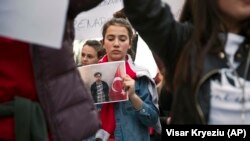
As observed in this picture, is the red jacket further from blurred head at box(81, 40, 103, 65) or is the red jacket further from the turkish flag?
blurred head at box(81, 40, 103, 65)

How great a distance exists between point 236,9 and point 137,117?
63.4 inches

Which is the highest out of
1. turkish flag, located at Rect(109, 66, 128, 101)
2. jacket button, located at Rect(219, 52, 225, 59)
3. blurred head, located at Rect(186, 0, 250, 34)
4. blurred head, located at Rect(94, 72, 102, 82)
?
blurred head, located at Rect(186, 0, 250, 34)

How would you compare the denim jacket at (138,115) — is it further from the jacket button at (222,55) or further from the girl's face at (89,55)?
the jacket button at (222,55)

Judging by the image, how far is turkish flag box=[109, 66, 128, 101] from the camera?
2961 mm

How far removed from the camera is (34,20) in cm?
155

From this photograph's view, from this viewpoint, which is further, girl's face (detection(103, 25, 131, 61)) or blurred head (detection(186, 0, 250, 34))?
girl's face (detection(103, 25, 131, 61))

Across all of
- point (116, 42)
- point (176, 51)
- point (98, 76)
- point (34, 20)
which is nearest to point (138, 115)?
point (98, 76)

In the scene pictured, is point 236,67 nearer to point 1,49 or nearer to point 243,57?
point 243,57

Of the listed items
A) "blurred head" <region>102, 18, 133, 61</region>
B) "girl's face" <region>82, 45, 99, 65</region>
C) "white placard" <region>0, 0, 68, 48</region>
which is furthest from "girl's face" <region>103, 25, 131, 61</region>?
"white placard" <region>0, 0, 68, 48</region>

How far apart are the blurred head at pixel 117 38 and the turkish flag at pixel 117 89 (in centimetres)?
26

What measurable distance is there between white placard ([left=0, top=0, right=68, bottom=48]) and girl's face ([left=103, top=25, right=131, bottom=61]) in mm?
1659

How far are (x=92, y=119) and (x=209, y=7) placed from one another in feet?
1.65

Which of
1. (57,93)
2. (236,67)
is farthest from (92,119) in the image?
(236,67)

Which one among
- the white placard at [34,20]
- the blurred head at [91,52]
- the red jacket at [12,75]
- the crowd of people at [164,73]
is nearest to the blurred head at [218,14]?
the crowd of people at [164,73]
